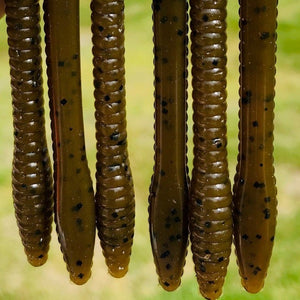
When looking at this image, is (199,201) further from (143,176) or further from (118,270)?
(143,176)

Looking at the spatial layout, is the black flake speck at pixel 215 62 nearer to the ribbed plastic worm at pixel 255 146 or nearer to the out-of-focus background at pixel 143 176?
the ribbed plastic worm at pixel 255 146

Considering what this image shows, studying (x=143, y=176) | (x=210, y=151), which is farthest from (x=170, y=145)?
(x=143, y=176)

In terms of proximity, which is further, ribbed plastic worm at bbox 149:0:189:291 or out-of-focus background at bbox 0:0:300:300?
out-of-focus background at bbox 0:0:300:300

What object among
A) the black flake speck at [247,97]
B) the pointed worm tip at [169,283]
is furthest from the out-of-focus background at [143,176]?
the black flake speck at [247,97]

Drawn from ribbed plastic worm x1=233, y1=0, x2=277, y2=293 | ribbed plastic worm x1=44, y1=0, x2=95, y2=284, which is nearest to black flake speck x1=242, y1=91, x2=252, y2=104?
ribbed plastic worm x1=233, y1=0, x2=277, y2=293

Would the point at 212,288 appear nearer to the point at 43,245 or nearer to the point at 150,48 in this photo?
the point at 43,245

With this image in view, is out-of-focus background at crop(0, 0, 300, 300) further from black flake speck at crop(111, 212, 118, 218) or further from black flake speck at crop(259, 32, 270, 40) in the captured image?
black flake speck at crop(259, 32, 270, 40)
